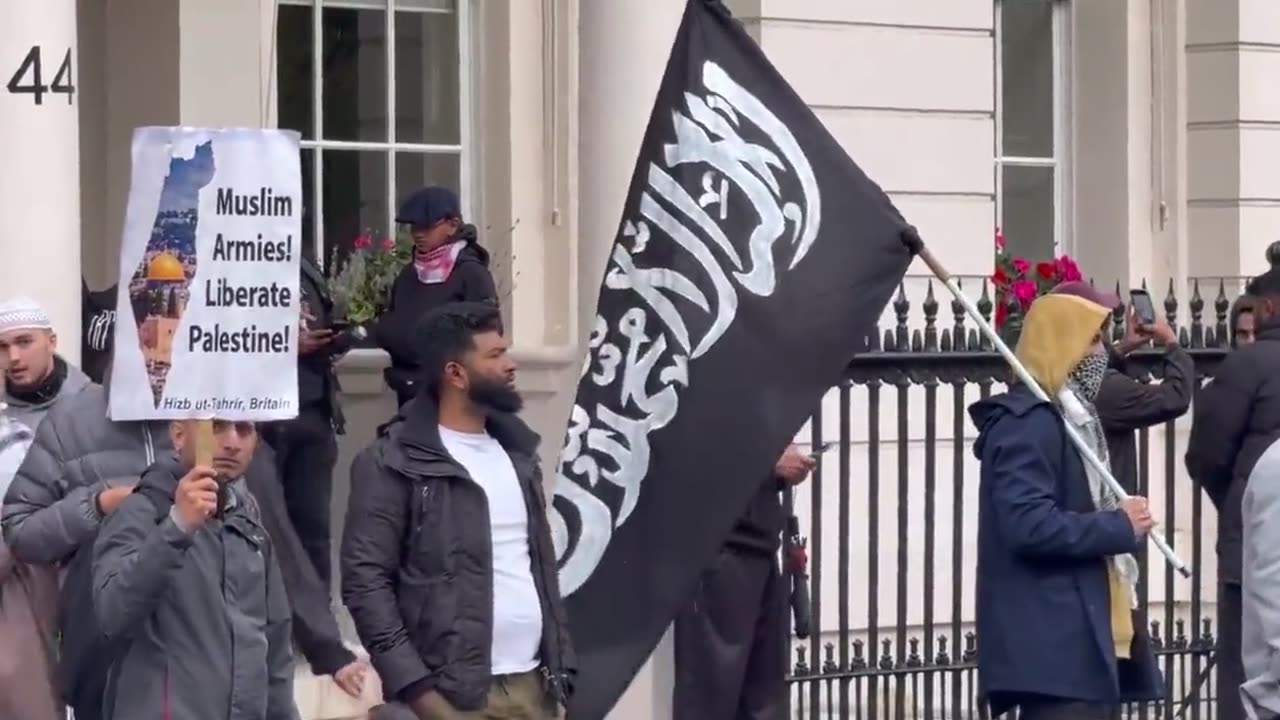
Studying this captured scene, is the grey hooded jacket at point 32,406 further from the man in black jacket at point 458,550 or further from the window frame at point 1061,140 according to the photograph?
the window frame at point 1061,140

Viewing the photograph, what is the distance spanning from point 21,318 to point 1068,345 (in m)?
2.88

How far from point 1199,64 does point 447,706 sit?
8957 mm

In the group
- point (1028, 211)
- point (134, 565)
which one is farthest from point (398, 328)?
point (1028, 211)

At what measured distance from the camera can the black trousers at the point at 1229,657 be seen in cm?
938

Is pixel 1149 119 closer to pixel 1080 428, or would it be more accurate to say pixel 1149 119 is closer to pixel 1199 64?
pixel 1199 64

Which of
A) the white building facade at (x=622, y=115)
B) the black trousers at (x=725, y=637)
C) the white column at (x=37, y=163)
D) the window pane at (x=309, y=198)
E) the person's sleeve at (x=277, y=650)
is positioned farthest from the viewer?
the window pane at (x=309, y=198)

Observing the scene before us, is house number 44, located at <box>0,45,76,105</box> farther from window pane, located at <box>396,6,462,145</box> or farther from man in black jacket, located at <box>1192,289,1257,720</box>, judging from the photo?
man in black jacket, located at <box>1192,289,1257,720</box>

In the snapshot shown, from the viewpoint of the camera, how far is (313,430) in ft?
32.9

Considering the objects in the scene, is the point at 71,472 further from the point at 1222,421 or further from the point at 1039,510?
the point at 1222,421

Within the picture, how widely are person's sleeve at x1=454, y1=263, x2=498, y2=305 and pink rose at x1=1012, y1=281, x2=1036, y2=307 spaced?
3780 millimetres

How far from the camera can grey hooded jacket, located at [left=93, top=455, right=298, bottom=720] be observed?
5.70 meters

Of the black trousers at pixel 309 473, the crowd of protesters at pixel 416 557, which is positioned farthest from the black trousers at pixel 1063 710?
the black trousers at pixel 309 473

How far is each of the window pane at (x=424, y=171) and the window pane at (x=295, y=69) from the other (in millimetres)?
508

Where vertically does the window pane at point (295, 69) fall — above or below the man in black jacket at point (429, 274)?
above
